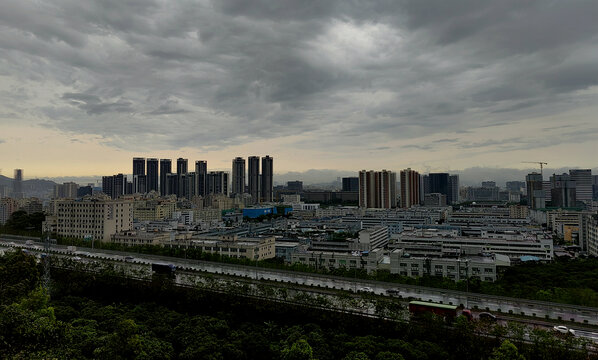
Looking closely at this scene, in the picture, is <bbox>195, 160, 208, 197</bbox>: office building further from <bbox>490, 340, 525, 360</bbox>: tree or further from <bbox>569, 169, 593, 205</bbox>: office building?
<bbox>490, 340, 525, 360</bbox>: tree

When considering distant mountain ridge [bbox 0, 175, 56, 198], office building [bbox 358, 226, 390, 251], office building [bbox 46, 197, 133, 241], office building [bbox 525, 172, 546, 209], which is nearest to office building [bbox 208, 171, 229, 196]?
office building [bbox 46, 197, 133, 241]

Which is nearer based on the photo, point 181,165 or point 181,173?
point 181,173

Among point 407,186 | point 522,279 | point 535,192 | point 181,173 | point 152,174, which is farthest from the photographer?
point 152,174

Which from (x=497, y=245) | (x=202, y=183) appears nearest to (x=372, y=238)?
(x=497, y=245)

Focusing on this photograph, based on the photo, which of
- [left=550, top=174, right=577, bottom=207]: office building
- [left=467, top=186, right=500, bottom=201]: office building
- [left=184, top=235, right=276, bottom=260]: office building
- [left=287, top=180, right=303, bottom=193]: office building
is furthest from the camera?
[left=287, top=180, right=303, bottom=193]: office building

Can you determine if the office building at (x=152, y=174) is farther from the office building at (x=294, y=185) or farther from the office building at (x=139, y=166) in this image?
the office building at (x=294, y=185)

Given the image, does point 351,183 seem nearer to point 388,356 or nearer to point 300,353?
point 388,356
